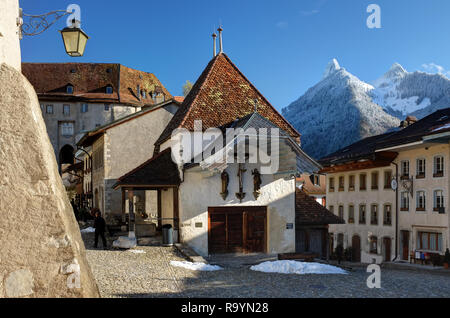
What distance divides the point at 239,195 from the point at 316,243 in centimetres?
535

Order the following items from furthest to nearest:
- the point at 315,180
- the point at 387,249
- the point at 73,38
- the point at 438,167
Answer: the point at 315,180 < the point at 387,249 < the point at 438,167 < the point at 73,38

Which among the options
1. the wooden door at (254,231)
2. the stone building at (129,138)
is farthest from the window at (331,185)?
the wooden door at (254,231)

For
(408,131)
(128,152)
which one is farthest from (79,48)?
(408,131)

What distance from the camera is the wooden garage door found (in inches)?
843

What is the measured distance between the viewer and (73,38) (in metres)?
9.06

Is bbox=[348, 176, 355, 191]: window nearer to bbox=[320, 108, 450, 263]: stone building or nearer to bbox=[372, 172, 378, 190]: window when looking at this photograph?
bbox=[320, 108, 450, 263]: stone building

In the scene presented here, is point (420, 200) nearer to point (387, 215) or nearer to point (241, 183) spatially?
point (387, 215)

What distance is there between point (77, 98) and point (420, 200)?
43.4 metres

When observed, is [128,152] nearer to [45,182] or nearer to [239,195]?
[239,195]

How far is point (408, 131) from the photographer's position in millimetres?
38719

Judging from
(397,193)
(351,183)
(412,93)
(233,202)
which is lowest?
(397,193)

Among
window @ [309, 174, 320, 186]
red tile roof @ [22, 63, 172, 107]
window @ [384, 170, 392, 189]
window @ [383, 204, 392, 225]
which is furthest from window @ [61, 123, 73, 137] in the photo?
window @ [383, 204, 392, 225]

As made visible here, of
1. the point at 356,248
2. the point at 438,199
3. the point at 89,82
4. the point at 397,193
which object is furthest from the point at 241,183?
the point at 89,82

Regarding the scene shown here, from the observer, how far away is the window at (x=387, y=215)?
38.6 meters
